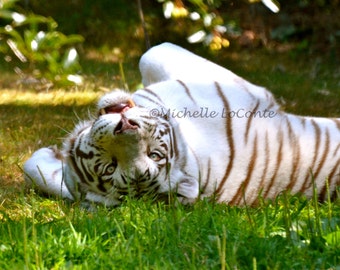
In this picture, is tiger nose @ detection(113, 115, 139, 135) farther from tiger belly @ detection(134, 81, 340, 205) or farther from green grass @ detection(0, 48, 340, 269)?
tiger belly @ detection(134, 81, 340, 205)

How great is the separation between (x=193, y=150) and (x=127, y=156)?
1.35 feet

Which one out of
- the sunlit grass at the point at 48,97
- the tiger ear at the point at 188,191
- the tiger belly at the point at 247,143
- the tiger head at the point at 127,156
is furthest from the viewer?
the sunlit grass at the point at 48,97

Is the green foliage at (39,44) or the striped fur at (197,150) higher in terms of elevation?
the green foliage at (39,44)

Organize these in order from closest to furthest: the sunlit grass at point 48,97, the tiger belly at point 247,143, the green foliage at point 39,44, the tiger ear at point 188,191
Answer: the green foliage at point 39,44 → the tiger ear at point 188,191 → the tiger belly at point 247,143 → the sunlit grass at point 48,97

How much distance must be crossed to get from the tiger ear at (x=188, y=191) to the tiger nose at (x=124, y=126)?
0.33 m

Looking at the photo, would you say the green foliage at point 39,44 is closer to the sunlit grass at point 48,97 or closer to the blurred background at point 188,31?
the sunlit grass at point 48,97

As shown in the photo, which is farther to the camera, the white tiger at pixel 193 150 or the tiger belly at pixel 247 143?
the tiger belly at pixel 247 143

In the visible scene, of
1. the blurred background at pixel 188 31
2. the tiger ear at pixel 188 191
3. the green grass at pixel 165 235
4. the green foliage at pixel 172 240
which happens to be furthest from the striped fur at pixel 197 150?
the blurred background at pixel 188 31

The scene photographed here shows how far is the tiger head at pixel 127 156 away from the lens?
10.7ft

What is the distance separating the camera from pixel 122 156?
329cm

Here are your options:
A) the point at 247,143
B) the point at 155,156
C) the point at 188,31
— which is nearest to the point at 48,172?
the point at 155,156

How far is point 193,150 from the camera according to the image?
3578 mm

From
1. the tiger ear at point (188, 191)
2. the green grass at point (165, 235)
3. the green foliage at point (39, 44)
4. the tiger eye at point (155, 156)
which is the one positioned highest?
the green foliage at point (39, 44)

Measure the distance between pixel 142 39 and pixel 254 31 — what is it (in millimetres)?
1156
